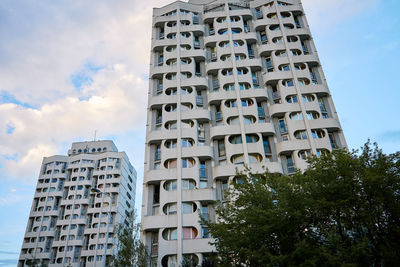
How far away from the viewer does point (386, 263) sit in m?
13.7

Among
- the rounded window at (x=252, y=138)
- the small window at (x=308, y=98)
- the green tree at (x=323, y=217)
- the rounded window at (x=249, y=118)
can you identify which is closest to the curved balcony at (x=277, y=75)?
the small window at (x=308, y=98)

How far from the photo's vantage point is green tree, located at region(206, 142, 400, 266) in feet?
47.4

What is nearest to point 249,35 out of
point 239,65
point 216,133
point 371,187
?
point 239,65

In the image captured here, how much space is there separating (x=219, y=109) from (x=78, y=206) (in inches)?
2254

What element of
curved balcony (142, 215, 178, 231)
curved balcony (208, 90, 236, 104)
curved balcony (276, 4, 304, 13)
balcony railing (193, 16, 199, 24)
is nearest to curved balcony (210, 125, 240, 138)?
curved balcony (208, 90, 236, 104)

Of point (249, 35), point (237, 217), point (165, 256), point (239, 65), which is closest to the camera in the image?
point (237, 217)

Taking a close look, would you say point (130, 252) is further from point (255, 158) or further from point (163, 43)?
point (163, 43)

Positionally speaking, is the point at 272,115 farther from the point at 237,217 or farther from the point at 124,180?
the point at 124,180

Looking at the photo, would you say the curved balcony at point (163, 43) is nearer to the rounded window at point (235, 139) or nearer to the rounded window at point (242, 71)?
the rounded window at point (242, 71)

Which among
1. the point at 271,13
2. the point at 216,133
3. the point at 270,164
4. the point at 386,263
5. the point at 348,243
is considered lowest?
the point at 386,263

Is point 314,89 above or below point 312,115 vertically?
above

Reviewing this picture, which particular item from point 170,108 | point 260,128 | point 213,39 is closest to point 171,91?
point 170,108

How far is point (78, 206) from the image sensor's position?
76.1 metres

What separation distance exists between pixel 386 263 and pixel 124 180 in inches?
3064
